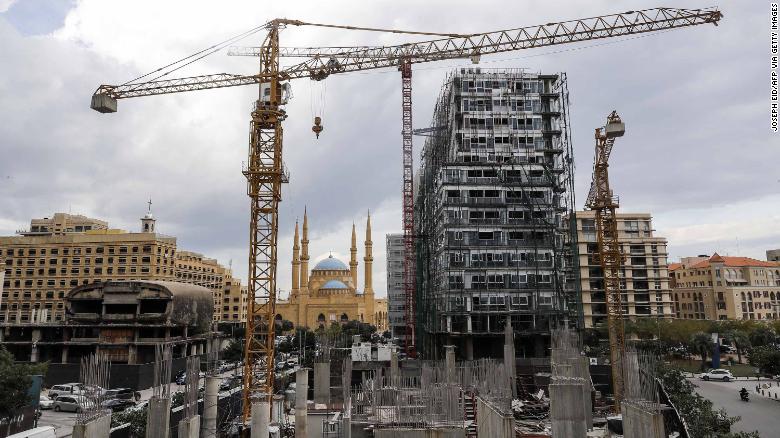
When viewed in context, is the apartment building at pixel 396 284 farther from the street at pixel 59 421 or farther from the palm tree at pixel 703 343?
the street at pixel 59 421

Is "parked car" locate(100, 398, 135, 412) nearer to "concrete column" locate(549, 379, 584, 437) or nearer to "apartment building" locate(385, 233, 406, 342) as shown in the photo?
"concrete column" locate(549, 379, 584, 437)

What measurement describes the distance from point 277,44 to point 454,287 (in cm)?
2799

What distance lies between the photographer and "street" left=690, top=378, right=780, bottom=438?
32000 millimetres

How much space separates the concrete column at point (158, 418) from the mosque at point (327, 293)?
8698 cm

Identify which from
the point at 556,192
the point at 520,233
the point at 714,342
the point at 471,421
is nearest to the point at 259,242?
the point at 471,421

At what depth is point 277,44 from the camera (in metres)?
41.0

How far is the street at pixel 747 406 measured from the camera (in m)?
32.0

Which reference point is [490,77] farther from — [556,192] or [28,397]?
[28,397]

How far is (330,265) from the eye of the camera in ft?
411

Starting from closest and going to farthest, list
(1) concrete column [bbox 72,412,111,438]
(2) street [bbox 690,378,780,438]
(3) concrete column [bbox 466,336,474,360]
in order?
(1) concrete column [bbox 72,412,111,438], (2) street [bbox 690,378,780,438], (3) concrete column [bbox 466,336,474,360]

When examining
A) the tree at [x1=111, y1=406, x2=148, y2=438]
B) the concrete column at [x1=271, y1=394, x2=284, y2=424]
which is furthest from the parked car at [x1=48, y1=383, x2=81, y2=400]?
the tree at [x1=111, y1=406, x2=148, y2=438]

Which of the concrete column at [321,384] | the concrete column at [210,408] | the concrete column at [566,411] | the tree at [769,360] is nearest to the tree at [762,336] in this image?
the tree at [769,360]

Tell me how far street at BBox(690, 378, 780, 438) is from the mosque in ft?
236

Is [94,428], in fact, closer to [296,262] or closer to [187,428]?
[187,428]
